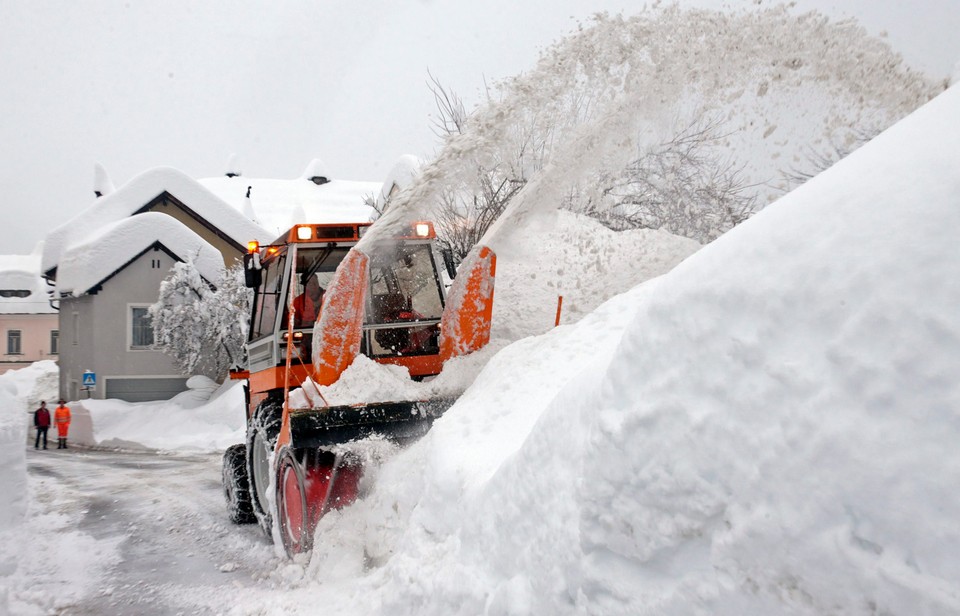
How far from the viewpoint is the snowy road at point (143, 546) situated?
4.96m

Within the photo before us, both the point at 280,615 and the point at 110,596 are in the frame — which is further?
the point at 110,596

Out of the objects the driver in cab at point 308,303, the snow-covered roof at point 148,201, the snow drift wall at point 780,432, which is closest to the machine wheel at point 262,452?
the driver in cab at point 308,303

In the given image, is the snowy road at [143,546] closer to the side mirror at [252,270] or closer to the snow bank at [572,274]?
the side mirror at [252,270]

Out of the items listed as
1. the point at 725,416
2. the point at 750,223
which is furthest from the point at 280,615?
the point at 750,223

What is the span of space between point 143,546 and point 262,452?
1.53 metres

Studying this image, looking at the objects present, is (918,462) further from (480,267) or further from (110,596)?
(110,596)

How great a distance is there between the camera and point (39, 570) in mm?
5605

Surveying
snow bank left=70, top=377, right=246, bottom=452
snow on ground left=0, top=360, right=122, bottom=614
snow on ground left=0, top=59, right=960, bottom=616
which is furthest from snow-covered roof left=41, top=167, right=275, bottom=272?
snow on ground left=0, top=59, right=960, bottom=616

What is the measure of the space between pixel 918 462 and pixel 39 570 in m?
6.17

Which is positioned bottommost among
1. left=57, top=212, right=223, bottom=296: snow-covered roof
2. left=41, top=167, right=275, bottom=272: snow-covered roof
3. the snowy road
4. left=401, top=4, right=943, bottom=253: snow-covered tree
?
the snowy road

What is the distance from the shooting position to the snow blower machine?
5035mm

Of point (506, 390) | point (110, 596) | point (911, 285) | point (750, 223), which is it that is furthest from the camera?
point (110, 596)

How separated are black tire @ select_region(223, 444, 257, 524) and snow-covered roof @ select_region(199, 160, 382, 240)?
30755mm

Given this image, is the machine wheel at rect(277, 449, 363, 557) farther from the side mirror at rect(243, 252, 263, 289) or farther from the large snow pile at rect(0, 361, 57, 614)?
the side mirror at rect(243, 252, 263, 289)
